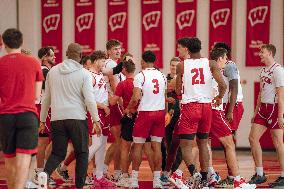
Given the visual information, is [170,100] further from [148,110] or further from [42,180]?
[42,180]

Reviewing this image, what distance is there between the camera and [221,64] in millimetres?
8703

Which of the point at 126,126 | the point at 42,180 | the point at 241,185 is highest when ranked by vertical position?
the point at 126,126

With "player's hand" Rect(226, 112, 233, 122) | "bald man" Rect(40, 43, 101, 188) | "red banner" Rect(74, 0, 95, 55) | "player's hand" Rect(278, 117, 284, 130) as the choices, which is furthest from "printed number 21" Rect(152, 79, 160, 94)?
"red banner" Rect(74, 0, 95, 55)

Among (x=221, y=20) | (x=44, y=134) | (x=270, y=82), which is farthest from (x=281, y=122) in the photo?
(x=221, y=20)

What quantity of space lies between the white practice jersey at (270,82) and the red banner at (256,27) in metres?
4.91

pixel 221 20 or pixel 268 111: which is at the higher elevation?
pixel 221 20

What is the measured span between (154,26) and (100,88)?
578cm

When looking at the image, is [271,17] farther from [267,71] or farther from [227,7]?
[267,71]

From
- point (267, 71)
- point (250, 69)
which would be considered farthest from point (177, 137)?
point (250, 69)

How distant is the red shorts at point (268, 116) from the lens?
8875 mm

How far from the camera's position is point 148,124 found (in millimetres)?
8547

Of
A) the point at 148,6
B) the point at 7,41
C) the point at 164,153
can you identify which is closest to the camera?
the point at 7,41

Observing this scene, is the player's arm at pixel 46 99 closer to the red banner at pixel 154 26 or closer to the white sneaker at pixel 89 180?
the white sneaker at pixel 89 180

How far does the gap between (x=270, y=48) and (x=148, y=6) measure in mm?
6075
